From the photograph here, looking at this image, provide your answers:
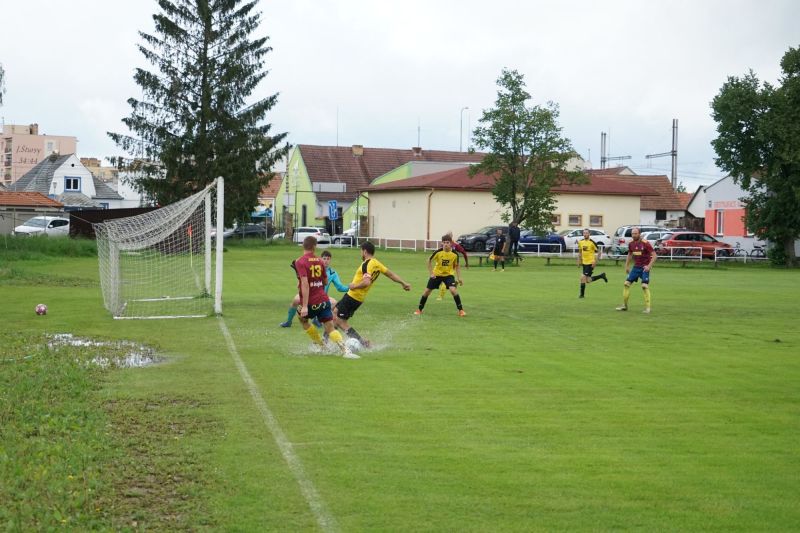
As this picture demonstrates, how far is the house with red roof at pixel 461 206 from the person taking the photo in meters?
63.7

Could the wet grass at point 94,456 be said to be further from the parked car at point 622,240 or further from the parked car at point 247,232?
the parked car at point 247,232

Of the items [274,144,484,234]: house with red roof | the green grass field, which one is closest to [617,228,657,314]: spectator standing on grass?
the green grass field

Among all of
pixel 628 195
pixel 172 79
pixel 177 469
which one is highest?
pixel 172 79

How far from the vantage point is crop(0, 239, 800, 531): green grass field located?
6664mm

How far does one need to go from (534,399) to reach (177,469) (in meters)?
4.67

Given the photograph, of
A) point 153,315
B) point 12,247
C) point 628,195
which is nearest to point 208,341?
point 153,315

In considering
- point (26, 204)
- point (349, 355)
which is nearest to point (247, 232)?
point (26, 204)

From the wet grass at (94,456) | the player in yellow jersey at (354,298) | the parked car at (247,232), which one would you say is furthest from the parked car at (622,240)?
the wet grass at (94,456)

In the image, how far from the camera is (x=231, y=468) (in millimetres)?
7680

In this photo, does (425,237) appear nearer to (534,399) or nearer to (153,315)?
(153,315)

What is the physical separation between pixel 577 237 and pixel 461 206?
25.4 feet

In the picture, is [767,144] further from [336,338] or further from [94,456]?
[94,456]

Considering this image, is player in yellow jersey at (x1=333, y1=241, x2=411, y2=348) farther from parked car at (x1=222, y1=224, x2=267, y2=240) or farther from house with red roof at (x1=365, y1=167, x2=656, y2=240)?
parked car at (x1=222, y1=224, x2=267, y2=240)

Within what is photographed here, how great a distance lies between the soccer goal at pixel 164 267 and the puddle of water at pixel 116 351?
434 cm
